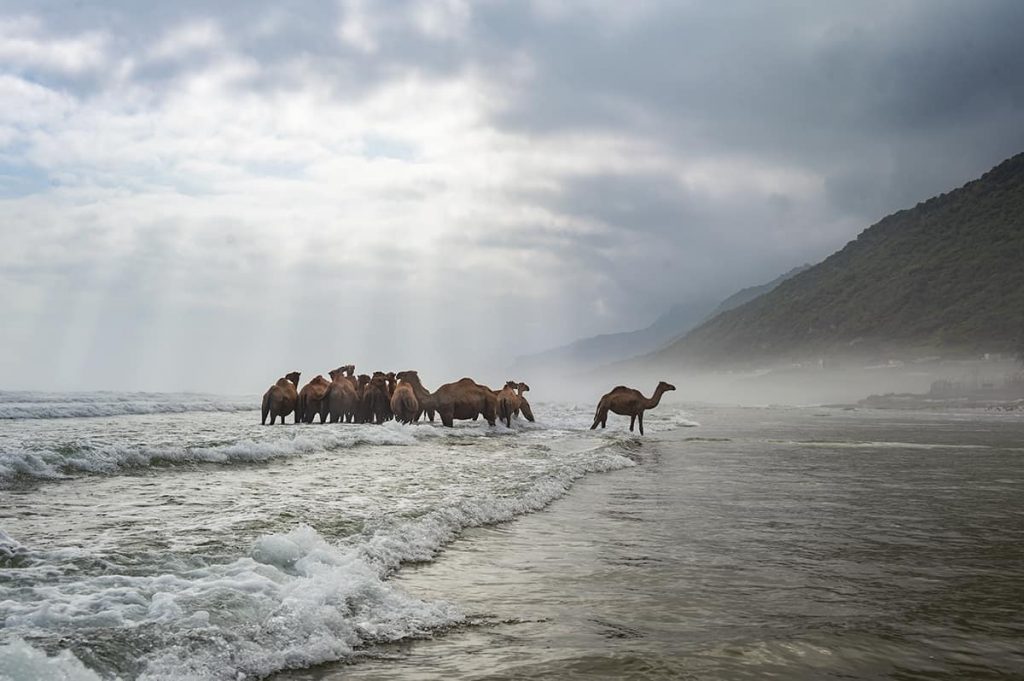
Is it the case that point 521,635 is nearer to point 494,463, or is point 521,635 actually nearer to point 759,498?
point 759,498

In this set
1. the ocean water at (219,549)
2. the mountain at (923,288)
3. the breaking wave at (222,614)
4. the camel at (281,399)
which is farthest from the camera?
the mountain at (923,288)

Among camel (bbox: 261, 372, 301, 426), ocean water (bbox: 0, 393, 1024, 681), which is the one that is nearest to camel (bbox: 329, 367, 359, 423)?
camel (bbox: 261, 372, 301, 426)

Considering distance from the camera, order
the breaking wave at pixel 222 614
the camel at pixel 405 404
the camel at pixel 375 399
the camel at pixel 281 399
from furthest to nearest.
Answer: the camel at pixel 375 399 < the camel at pixel 405 404 < the camel at pixel 281 399 < the breaking wave at pixel 222 614

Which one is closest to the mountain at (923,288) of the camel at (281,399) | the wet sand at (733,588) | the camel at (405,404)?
the camel at (405,404)

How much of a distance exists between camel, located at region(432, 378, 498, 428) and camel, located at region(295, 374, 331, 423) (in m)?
4.25

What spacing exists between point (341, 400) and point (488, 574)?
2328 centimetres

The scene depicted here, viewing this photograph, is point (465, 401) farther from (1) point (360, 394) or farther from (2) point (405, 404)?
(1) point (360, 394)

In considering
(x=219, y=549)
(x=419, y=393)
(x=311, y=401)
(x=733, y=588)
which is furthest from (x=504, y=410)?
(x=733, y=588)

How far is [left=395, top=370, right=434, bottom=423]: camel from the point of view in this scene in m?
28.1

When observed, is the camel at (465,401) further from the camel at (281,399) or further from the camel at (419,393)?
the camel at (281,399)

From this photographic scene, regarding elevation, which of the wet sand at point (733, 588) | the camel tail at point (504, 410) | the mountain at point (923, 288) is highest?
the mountain at point (923, 288)

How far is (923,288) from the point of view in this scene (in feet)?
416

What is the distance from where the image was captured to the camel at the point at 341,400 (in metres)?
28.4

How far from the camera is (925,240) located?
138 meters
